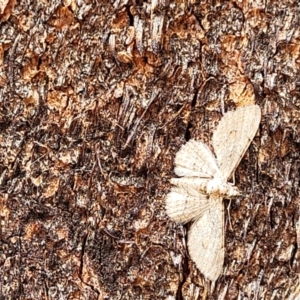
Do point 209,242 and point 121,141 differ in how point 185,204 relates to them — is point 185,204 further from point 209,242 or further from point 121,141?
A: point 121,141

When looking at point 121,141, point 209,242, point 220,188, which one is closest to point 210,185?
point 220,188

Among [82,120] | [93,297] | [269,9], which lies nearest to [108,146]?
[82,120]

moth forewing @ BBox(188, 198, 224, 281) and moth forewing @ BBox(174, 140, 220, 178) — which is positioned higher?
moth forewing @ BBox(174, 140, 220, 178)

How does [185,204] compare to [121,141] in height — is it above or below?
below

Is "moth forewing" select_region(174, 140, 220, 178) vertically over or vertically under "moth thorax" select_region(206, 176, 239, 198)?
over

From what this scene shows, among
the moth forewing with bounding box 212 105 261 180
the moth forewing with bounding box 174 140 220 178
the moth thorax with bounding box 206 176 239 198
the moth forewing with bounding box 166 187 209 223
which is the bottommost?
the moth forewing with bounding box 166 187 209 223

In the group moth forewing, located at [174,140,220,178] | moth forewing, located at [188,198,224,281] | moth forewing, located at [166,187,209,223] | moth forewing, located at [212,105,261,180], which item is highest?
moth forewing, located at [212,105,261,180]

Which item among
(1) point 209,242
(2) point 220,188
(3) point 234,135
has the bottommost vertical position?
(1) point 209,242
